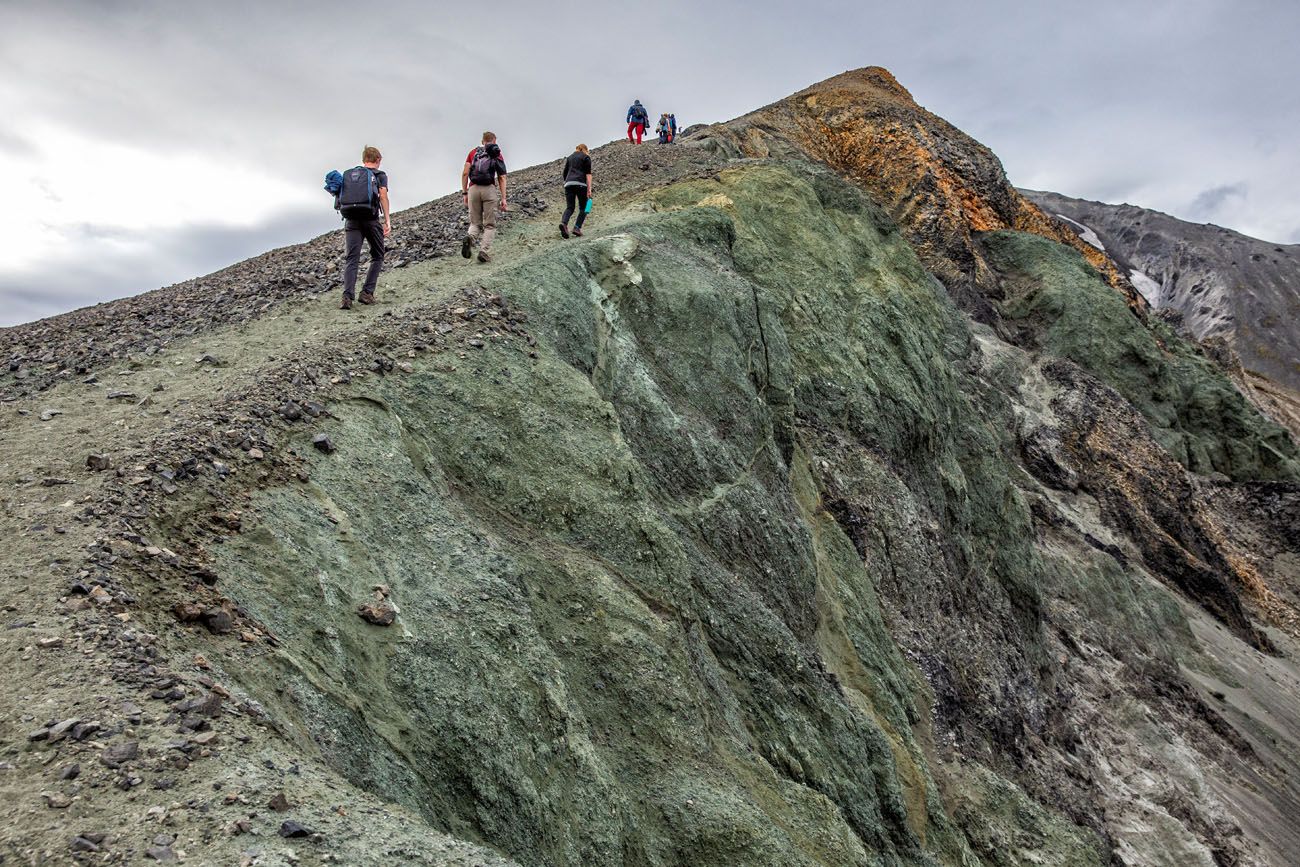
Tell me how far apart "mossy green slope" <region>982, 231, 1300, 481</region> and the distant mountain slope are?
282 feet

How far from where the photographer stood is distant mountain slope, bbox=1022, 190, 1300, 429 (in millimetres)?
119438

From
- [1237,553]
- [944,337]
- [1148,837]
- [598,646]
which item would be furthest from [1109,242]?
[598,646]

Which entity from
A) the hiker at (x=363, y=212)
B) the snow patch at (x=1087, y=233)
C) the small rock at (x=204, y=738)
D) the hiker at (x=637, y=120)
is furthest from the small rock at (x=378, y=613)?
the snow patch at (x=1087, y=233)

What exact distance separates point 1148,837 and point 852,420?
12.1m

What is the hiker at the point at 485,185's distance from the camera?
16172 mm

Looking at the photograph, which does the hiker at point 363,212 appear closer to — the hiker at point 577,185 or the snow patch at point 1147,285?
the hiker at point 577,185

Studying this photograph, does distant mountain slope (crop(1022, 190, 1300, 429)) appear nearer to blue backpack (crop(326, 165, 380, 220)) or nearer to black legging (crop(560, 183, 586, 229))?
black legging (crop(560, 183, 586, 229))

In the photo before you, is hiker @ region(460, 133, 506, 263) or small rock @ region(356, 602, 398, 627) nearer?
small rock @ region(356, 602, 398, 627)

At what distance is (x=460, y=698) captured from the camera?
7695 millimetres

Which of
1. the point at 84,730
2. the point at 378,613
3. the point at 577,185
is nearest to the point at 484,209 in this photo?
the point at 577,185

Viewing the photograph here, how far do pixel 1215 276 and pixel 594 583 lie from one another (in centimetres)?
15625

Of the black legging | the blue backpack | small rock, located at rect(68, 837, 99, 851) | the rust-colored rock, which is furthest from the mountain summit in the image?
the rust-colored rock

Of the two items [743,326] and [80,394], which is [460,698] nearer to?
[80,394]

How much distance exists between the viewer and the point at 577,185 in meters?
17.7
